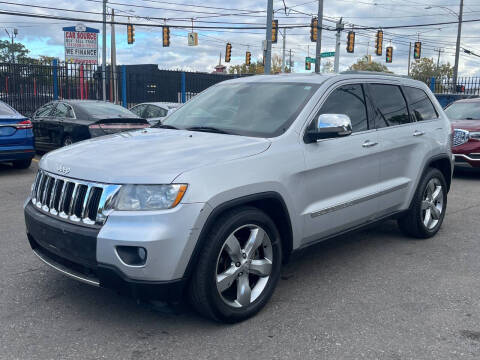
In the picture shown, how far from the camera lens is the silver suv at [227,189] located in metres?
3.09

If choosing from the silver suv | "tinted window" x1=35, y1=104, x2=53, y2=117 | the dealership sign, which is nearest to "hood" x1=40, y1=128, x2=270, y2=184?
the silver suv

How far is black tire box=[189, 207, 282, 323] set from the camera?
3.21 m

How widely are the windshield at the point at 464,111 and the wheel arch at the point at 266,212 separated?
804 centimetres

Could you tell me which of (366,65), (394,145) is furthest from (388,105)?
(366,65)

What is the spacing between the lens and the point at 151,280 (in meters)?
3.06

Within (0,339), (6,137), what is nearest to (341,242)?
(0,339)

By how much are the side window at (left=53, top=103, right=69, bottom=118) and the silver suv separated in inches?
295

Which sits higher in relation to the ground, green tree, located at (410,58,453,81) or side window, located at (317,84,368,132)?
green tree, located at (410,58,453,81)

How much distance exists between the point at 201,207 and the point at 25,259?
248 centimetres

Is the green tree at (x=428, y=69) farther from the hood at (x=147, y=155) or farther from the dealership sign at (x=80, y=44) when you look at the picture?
the hood at (x=147, y=155)

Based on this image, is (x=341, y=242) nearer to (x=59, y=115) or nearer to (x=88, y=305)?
(x=88, y=305)

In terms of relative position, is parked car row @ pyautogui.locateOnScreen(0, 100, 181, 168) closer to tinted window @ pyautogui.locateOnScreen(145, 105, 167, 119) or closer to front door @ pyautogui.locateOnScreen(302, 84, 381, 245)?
tinted window @ pyautogui.locateOnScreen(145, 105, 167, 119)

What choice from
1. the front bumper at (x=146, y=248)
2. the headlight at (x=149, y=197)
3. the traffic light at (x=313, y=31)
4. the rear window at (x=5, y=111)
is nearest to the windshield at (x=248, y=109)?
the headlight at (x=149, y=197)

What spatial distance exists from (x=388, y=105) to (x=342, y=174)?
1.26m
